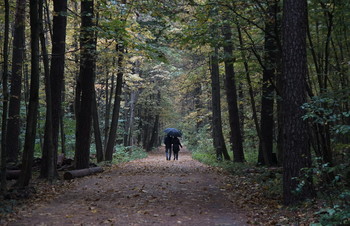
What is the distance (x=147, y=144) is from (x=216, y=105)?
825 inches

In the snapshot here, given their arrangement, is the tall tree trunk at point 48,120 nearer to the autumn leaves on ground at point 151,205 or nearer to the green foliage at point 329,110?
the autumn leaves on ground at point 151,205

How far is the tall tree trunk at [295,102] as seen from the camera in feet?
21.6

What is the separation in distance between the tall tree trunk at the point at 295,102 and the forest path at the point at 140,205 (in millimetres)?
1354

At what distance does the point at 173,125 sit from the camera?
185 ft

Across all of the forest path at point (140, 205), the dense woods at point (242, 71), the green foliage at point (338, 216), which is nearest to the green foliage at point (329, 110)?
the dense woods at point (242, 71)

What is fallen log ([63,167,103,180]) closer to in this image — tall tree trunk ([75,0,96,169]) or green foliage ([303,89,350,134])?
tall tree trunk ([75,0,96,169])

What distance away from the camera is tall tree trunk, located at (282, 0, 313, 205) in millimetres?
6574

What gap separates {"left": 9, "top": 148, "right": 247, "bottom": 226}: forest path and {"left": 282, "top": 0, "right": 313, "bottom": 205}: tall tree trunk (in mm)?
1354

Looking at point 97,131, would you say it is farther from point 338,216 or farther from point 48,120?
point 338,216

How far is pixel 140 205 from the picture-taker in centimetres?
735

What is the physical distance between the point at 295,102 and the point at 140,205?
416 centimetres

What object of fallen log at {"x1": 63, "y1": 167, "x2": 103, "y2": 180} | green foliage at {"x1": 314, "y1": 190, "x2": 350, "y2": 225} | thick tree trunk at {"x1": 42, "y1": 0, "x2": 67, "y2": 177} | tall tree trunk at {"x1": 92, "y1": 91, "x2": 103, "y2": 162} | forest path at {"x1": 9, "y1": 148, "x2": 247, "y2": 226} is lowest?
forest path at {"x1": 9, "y1": 148, "x2": 247, "y2": 226}

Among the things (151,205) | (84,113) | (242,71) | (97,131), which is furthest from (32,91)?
(97,131)

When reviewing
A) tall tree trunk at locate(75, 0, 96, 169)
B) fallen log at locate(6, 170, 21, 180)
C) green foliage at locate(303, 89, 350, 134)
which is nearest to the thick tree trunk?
tall tree trunk at locate(75, 0, 96, 169)
